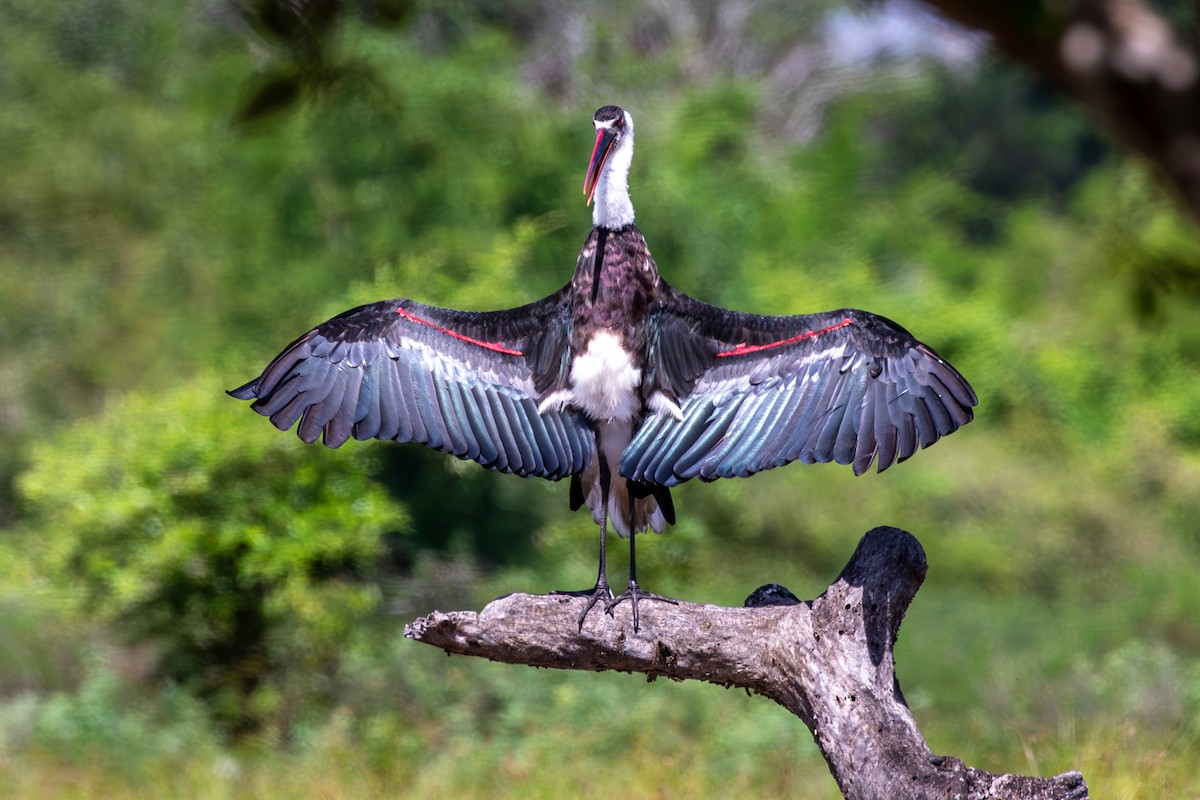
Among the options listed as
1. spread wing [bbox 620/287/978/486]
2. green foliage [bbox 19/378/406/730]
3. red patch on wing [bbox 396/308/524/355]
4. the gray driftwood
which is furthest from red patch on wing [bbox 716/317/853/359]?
green foliage [bbox 19/378/406/730]

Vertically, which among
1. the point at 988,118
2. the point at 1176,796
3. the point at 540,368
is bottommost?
the point at 1176,796

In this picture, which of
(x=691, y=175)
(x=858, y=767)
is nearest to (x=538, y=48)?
(x=691, y=175)

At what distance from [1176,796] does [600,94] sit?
8.81 m

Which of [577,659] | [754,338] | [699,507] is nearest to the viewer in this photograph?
[577,659]

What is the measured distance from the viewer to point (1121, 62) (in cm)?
194

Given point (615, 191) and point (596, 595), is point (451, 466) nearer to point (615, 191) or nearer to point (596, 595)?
point (615, 191)

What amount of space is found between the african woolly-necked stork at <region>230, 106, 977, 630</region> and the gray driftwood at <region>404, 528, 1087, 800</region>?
21cm

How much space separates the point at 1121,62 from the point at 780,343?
2.94 metres

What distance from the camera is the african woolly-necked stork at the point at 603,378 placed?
4742mm

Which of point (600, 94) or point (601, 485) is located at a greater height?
point (600, 94)

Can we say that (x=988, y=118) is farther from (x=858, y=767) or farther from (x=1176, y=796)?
(x=858, y=767)

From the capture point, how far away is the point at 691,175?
42.1 feet

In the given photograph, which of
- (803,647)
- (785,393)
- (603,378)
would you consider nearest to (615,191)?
(603,378)

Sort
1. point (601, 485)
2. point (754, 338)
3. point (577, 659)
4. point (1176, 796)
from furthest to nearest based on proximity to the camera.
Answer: point (1176, 796)
point (601, 485)
point (754, 338)
point (577, 659)
